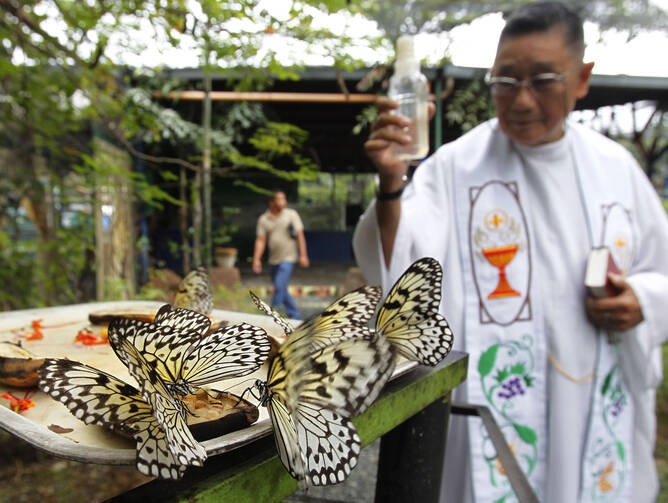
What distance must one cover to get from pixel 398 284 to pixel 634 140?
882 centimetres

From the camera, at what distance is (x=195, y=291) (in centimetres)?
92

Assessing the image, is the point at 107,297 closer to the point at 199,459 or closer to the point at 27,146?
the point at 27,146

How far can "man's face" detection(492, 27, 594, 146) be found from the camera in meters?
1.63

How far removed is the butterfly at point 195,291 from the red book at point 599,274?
1367mm

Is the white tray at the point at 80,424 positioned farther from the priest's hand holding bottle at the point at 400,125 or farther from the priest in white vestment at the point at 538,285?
the priest in white vestment at the point at 538,285

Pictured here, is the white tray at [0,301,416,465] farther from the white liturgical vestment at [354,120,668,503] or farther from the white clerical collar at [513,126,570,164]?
the white clerical collar at [513,126,570,164]

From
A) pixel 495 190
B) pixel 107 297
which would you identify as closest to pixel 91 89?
pixel 107 297

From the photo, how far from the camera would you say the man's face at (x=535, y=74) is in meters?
1.63

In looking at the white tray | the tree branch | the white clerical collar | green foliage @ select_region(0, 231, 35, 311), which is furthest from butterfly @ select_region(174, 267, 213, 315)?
green foliage @ select_region(0, 231, 35, 311)

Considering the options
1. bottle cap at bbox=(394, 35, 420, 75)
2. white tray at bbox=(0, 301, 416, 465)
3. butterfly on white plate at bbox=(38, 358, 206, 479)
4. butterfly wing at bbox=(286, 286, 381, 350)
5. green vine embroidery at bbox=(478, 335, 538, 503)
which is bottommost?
green vine embroidery at bbox=(478, 335, 538, 503)

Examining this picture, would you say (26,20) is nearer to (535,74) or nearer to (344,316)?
(535,74)

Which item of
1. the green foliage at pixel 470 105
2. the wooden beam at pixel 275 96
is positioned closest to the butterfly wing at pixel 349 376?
the wooden beam at pixel 275 96

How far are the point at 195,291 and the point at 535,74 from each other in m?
1.38

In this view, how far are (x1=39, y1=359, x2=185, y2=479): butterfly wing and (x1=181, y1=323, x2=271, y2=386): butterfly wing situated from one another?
0.06 m
